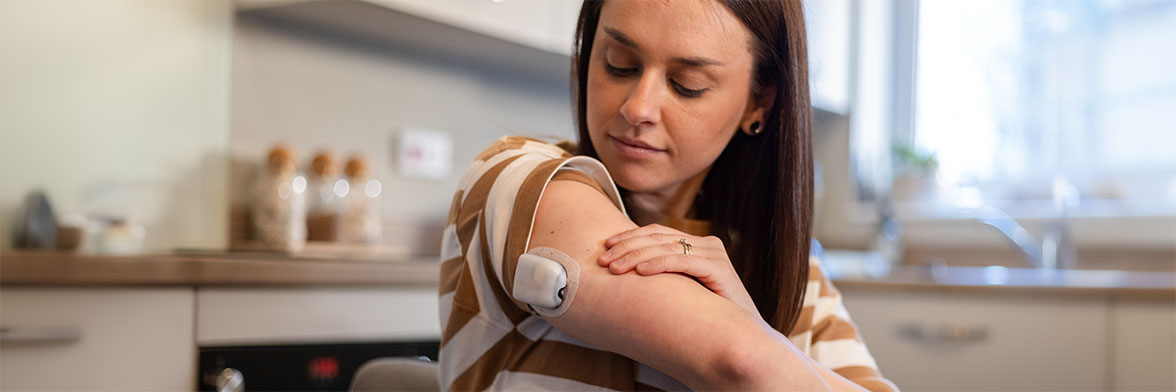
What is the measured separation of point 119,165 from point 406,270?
63 centimetres

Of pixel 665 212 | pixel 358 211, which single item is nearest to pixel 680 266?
pixel 665 212

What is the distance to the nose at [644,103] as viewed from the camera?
76 cm

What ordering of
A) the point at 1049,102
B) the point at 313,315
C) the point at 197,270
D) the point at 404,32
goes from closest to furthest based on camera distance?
the point at 197,270 < the point at 313,315 < the point at 404,32 < the point at 1049,102

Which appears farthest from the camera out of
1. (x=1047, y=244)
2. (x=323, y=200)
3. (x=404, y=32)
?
(x=1047, y=244)

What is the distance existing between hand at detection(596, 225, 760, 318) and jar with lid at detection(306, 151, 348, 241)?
155 cm

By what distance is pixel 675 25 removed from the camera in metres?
0.75

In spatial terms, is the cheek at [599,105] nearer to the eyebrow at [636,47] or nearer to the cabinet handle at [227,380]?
the eyebrow at [636,47]

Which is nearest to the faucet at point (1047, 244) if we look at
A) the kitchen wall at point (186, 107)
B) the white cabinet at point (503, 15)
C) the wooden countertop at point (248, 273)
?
the wooden countertop at point (248, 273)

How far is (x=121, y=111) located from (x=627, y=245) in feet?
5.17

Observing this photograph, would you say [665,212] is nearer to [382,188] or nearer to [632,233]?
[632,233]

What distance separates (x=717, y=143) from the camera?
0.84 meters

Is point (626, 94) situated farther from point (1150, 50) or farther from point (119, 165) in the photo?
point (1150, 50)

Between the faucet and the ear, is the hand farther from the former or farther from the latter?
the faucet

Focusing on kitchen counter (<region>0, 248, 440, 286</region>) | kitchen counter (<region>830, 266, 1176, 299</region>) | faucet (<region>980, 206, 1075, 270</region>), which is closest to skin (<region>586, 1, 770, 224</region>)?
kitchen counter (<region>0, 248, 440, 286</region>)
